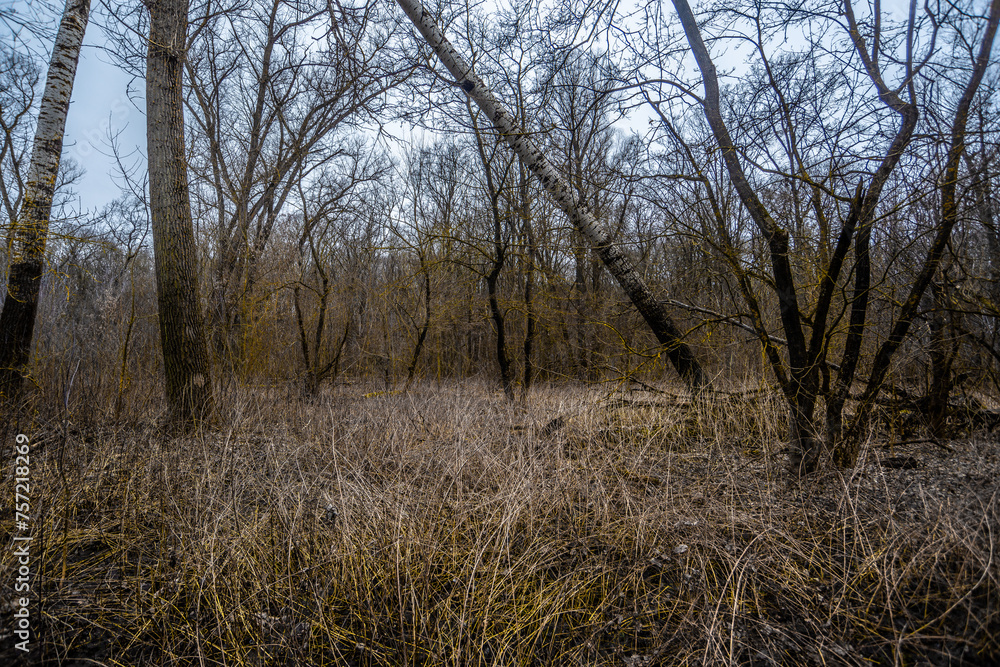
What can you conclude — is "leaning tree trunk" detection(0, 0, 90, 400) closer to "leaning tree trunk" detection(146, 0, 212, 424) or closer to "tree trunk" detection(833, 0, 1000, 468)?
"leaning tree trunk" detection(146, 0, 212, 424)

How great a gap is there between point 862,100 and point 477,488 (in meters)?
3.42

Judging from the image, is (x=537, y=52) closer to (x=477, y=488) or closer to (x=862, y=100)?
(x=862, y=100)

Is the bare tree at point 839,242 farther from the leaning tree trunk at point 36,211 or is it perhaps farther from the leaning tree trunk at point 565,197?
the leaning tree trunk at point 36,211

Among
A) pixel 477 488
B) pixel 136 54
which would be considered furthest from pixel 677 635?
pixel 136 54

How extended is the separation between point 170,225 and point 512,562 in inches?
170

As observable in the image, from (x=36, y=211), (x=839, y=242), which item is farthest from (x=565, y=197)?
(x=36, y=211)

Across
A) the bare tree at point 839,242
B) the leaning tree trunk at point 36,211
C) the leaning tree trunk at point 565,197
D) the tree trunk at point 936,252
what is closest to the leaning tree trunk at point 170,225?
the leaning tree trunk at point 36,211

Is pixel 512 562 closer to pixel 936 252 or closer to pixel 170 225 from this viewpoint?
pixel 936 252

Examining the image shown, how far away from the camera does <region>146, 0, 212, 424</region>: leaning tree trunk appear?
4066 mm

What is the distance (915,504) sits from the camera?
7.18ft

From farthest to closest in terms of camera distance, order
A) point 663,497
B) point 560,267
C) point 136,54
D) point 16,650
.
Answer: point 560,267 → point 136,54 → point 663,497 → point 16,650

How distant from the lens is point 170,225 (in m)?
4.09

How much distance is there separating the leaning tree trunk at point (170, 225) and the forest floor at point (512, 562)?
1198mm

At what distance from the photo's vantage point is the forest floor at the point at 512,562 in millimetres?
1513
